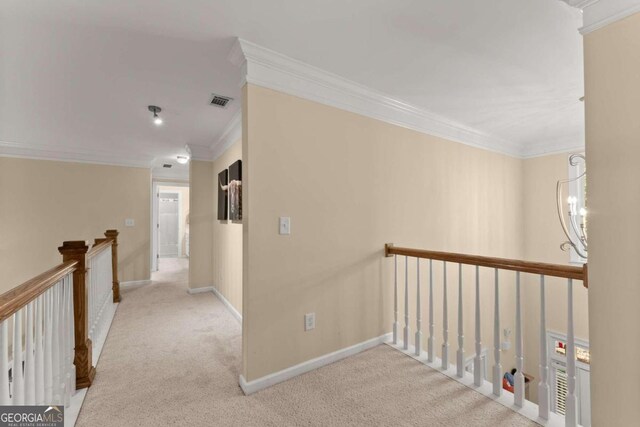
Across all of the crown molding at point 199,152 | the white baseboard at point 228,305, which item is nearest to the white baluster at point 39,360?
the white baseboard at point 228,305

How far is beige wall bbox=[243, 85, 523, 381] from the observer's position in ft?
6.44

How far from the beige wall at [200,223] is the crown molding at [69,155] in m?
1.30

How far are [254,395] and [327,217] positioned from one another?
1.34 m

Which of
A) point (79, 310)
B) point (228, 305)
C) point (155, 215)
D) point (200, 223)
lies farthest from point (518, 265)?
point (155, 215)

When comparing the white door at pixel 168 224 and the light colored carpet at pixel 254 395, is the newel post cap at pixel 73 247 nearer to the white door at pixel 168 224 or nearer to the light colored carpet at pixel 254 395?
the light colored carpet at pixel 254 395

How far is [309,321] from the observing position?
7.09 ft

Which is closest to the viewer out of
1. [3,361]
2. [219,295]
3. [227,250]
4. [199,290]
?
[3,361]

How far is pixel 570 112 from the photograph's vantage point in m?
A: 3.06

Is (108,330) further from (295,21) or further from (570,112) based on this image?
(570,112)

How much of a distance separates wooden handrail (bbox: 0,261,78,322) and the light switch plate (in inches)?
50.4

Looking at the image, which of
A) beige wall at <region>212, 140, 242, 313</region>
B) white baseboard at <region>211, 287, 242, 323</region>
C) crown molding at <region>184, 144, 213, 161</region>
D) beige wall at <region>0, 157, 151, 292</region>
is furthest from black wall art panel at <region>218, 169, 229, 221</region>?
beige wall at <region>0, 157, 151, 292</region>

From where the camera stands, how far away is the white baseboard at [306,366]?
1.90 meters

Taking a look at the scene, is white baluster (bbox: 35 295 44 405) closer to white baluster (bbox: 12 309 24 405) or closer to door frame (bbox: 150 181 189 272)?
white baluster (bbox: 12 309 24 405)

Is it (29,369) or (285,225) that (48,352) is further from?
(285,225)
